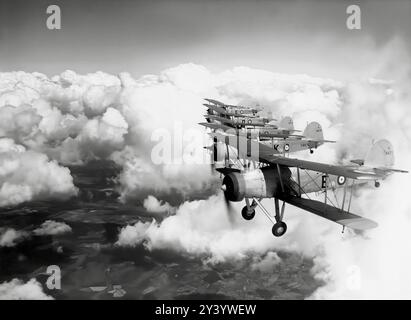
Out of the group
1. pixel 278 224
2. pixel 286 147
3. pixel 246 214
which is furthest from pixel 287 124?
pixel 278 224

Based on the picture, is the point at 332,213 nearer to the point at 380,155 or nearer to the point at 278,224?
the point at 278,224

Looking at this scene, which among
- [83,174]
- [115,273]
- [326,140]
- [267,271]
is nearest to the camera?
[326,140]

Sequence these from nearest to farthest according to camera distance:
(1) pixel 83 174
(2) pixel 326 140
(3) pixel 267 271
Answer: (2) pixel 326 140 < (3) pixel 267 271 < (1) pixel 83 174

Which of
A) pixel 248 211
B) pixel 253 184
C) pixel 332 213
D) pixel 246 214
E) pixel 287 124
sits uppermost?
pixel 287 124

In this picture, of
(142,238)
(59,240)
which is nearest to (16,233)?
(59,240)
